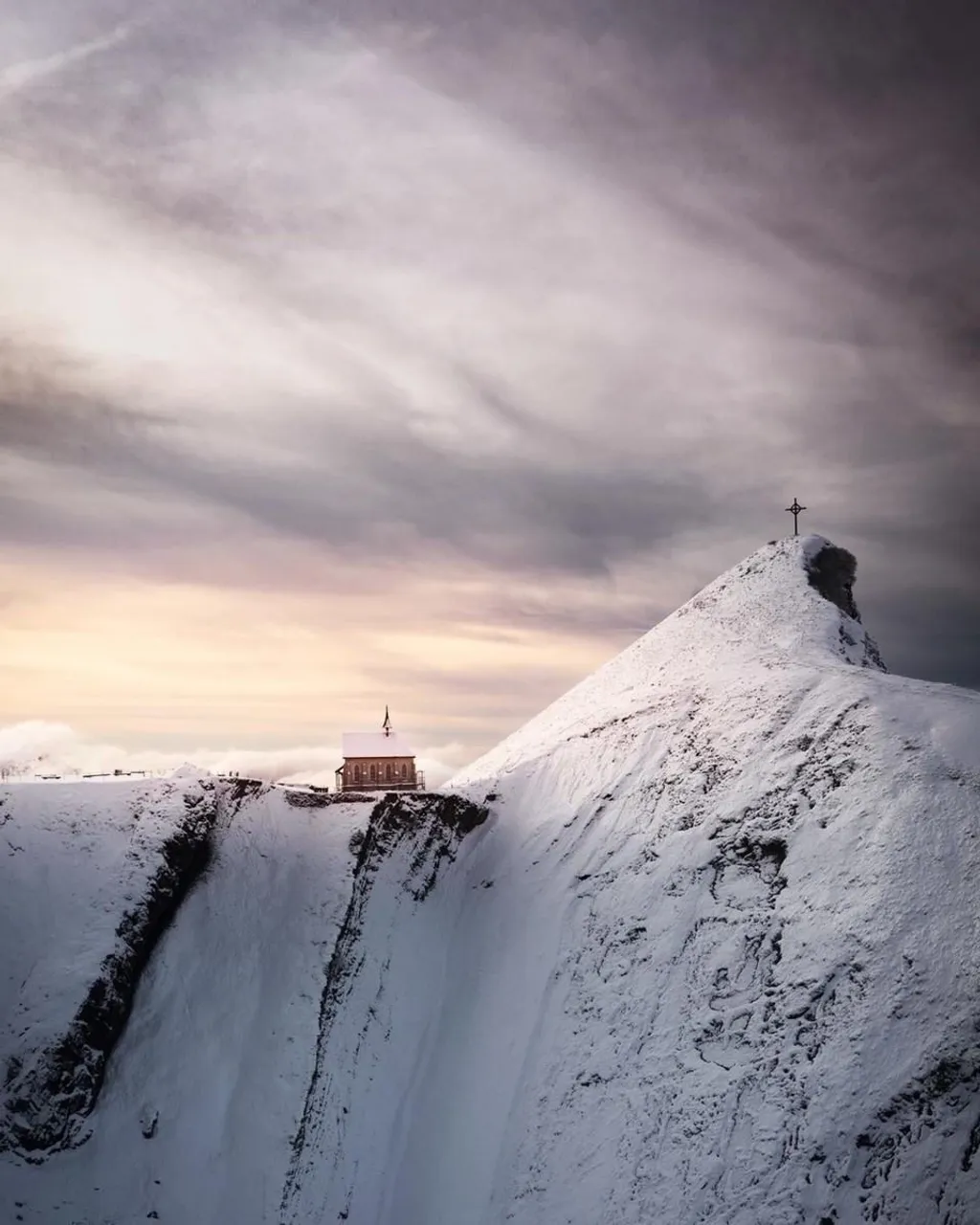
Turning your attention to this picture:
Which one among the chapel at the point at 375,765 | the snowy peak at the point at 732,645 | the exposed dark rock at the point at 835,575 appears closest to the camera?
the snowy peak at the point at 732,645

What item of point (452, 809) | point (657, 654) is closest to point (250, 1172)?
point (452, 809)

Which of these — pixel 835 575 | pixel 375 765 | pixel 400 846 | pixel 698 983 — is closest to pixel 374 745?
pixel 375 765

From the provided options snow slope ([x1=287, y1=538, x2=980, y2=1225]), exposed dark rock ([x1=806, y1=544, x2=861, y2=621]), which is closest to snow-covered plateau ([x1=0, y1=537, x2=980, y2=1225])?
snow slope ([x1=287, y1=538, x2=980, y2=1225])

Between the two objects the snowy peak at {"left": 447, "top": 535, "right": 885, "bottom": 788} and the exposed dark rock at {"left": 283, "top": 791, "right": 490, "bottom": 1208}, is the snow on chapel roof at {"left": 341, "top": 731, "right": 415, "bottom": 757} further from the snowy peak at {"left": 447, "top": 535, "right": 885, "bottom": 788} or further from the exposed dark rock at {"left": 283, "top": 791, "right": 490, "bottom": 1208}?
the exposed dark rock at {"left": 283, "top": 791, "right": 490, "bottom": 1208}

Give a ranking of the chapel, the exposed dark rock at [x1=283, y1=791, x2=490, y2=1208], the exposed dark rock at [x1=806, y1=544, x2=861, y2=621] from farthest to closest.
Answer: the chapel < the exposed dark rock at [x1=806, y1=544, x2=861, y2=621] < the exposed dark rock at [x1=283, y1=791, x2=490, y2=1208]

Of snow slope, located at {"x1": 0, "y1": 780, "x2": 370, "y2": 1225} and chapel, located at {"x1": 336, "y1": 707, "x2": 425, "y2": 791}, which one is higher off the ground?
chapel, located at {"x1": 336, "y1": 707, "x2": 425, "y2": 791}

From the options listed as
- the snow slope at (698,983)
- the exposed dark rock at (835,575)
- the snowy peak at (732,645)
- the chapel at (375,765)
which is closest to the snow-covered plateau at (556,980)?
the snow slope at (698,983)

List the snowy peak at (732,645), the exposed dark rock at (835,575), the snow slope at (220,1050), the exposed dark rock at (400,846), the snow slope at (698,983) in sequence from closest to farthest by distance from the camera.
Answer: the snow slope at (698,983), the snow slope at (220,1050), the exposed dark rock at (400,846), the snowy peak at (732,645), the exposed dark rock at (835,575)

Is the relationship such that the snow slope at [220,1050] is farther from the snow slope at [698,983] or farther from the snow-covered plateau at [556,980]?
the snow slope at [698,983]
